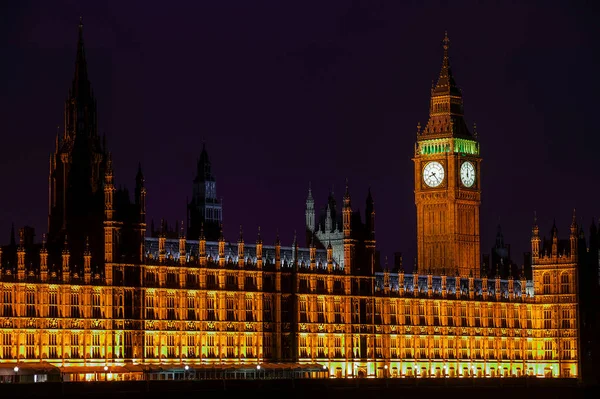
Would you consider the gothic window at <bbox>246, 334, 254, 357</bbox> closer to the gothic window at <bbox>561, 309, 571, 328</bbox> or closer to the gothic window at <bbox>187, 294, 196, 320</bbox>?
the gothic window at <bbox>187, 294, 196, 320</bbox>

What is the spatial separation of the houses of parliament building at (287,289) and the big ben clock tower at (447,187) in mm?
159

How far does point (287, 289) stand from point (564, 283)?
3270 centimetres

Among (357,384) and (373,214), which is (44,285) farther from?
(373,214)

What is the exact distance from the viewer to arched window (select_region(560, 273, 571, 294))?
166 m

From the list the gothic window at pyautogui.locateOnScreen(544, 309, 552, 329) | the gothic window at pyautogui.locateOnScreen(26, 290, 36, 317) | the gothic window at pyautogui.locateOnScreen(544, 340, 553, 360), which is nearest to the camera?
the gothic window at pyautogui.locateOnScreen(26, 290, 36, 317)

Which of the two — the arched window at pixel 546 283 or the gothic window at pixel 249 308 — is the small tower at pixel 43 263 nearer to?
the gothic window at pixel 249 308

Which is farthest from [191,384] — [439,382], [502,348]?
[502,348]

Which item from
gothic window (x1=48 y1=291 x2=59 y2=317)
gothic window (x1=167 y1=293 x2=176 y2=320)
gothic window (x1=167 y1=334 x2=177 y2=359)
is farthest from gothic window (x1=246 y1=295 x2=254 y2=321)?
gothic window (x1=48 y1=291 x2=59 y2=317)

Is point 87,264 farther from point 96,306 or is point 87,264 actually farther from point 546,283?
point 546,283

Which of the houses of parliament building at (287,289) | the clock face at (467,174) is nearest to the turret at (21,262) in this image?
the houses of parliament building at (287,289)

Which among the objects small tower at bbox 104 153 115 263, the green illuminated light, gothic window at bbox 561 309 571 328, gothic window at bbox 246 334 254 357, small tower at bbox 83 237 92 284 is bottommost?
gothic window at bbox 246 334 254 357

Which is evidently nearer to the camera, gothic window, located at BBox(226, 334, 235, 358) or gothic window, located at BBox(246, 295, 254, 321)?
gothic window, located at BBox(226, 334, 235, 358)

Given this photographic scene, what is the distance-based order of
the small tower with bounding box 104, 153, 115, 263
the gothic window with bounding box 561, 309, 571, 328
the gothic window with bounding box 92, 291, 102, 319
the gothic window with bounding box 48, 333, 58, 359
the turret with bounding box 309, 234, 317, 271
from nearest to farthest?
1. the gothic window with bounding box 48, 333, 58, 359
2. the gothic window with bounding box 92, 291, 102, 319
3. the small tower with bounding box 104, 153, 115, 263
4. the turret with bounding box 309, 234, 317, 271
5. the gothic window with bounding box 561, 309, 571, 328

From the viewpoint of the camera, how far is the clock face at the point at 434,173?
17850 cm
